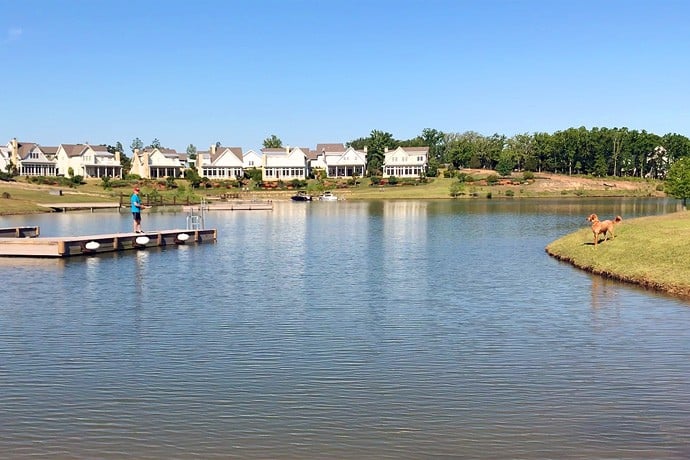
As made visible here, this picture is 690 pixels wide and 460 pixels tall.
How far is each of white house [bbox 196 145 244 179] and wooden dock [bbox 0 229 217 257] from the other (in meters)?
120

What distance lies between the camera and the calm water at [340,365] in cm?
1247

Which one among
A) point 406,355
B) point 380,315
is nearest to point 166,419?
point 406,355

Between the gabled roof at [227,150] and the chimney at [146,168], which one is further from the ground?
the gabled roof at [227,150]

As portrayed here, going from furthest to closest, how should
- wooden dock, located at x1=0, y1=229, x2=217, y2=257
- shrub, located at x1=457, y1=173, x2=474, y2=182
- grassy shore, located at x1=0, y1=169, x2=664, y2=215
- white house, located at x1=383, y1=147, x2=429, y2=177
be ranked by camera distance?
1. white house, located at x1=383, y1=147, x2=429, y2=177
2. shrub, located at x1=457, y1=173, x2=474, y2=182
3. grassy shore, located at x1=0, y1=169, x2=664, y2=215
4. wooden dock, located at x1=0, y1=229, x2=217, y2=257

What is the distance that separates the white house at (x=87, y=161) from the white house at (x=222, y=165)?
19.0 meters

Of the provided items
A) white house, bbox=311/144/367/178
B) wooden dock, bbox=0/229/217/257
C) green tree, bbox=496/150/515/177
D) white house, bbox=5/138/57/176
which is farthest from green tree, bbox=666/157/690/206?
white house, bbox=5/138/57/176

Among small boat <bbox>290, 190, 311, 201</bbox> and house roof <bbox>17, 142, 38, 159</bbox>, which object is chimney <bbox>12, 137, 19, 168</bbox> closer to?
house roof <bbox>17, 142, 38, 159</bbox>

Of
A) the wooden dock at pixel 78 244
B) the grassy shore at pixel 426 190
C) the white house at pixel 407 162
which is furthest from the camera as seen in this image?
the white house at pixel 407 162

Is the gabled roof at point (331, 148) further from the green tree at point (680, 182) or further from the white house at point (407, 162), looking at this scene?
the green tree at point (680, 182)

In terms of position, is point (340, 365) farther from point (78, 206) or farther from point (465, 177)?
point (465, 177)

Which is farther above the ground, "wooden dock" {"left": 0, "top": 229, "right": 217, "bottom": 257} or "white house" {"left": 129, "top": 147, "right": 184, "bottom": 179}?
"white house" {"left": 129, "top": 147, "right": 184, "bottom": 179}

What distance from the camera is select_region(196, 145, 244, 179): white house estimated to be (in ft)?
547

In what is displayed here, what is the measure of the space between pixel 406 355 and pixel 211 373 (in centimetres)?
490

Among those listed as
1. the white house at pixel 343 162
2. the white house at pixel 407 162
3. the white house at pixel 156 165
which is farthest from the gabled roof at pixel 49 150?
the white house at pixel 407 162
